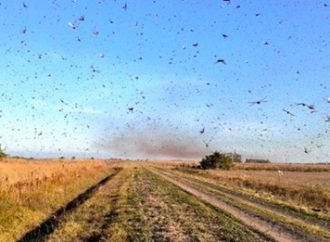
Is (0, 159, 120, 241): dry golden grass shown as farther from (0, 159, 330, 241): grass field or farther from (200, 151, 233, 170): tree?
(200, 151, 233, 170): tree

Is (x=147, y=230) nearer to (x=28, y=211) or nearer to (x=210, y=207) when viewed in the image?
(x=28, y=211)

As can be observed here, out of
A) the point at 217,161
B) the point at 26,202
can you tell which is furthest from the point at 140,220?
the point at 217,161

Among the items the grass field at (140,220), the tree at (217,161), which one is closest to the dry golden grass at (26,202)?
the grass field at (140,220)

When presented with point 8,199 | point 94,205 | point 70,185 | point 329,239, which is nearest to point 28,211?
point 8,199

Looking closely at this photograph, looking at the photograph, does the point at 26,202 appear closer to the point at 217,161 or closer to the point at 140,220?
the point at 140,220

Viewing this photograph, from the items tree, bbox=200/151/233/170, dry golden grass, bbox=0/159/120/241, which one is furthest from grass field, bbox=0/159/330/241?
tree, bbox=200/151/233/170

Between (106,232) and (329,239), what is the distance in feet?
23.8

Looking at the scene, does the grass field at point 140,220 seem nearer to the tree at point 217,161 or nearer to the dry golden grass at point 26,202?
the dry golden grass at point 26,202

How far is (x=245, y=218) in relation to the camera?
2373 centimetres

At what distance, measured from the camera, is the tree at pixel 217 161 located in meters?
128

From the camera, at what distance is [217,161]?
128 meters

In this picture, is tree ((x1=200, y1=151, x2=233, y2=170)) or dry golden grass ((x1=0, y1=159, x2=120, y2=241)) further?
tree ((x1=200, y1=151, x2=233, y2=170))

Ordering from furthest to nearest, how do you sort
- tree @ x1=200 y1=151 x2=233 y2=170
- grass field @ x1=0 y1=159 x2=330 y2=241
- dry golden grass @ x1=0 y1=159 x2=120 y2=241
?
1. tree @ x1=200 y1=151 x2=233 y2=170
2. dry golden grass @ x1=0 y1=159 x2=120 y2=241
3. grass field @ x1=0 y1=159 x2=330 y2=241

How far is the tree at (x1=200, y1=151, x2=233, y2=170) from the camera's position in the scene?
419 ft
